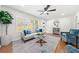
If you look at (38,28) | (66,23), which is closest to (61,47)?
(66,23)

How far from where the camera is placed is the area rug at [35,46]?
282 cm

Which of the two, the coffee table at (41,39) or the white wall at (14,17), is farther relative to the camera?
the coffee table at (41,39)

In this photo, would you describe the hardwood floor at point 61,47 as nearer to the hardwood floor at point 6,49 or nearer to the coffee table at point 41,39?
the coffee table at point 41,39

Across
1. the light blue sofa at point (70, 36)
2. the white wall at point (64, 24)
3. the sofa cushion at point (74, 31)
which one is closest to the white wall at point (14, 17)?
the white wall at point (64, 24)

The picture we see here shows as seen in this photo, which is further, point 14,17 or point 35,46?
point 35,46

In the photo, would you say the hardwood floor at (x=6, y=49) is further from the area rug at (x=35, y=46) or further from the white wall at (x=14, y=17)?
the white wall at (x=14, y=17)

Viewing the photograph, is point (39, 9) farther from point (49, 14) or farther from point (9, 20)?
point (9, 20)

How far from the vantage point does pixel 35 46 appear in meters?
2.94

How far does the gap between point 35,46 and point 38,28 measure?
514 millimetres

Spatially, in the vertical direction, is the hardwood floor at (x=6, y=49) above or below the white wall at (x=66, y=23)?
below

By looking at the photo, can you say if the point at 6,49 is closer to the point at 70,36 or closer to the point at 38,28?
the point at 38,28

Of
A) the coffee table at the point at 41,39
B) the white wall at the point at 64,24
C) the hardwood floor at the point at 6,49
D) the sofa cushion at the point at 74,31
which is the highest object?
the white wall at the point at 64,24

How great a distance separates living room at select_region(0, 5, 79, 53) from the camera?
277cm
